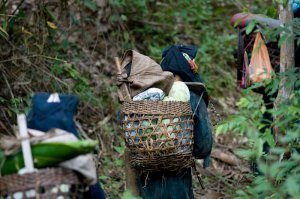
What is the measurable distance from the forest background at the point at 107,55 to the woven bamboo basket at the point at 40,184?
1464mm

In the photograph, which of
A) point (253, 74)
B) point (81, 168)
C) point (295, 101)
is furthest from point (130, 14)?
point (81, 168)

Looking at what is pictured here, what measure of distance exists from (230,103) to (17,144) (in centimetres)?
731

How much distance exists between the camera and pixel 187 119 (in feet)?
16.9

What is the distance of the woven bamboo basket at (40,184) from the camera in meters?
3.26

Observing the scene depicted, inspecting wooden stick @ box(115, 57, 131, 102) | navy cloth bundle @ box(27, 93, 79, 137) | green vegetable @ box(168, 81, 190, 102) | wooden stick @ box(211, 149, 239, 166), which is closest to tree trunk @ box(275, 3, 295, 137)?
green vegetable @ box(168, 81, 190, 102)

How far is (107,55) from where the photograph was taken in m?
10.1

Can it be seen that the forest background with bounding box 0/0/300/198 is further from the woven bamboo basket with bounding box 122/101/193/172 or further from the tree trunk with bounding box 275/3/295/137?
the woven bamboo basket with bounding box 122/101/193/172

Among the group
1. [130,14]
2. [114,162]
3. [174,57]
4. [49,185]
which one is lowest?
[114,162]

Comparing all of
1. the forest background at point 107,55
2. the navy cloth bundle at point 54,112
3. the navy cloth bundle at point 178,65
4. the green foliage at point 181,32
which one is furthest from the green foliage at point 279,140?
the green foliage at point 181,32

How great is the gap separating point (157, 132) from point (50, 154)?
1747mm

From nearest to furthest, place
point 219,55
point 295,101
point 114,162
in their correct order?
point 295,101 → point 114,162 → point 219,55

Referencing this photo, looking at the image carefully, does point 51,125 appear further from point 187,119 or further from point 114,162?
point 114,162

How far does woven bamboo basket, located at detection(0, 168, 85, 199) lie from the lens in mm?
3258

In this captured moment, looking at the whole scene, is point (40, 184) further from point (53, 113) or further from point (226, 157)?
point (226, 157)
